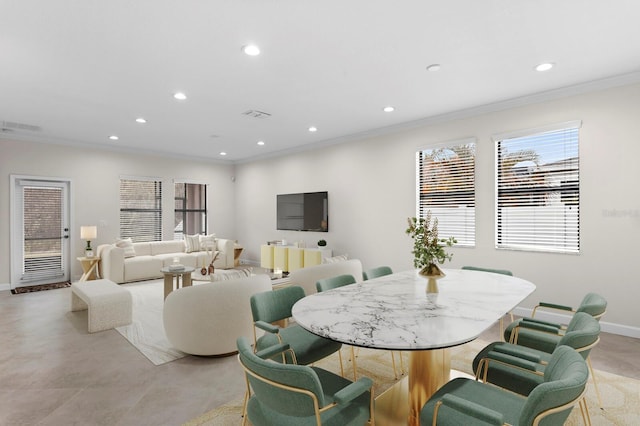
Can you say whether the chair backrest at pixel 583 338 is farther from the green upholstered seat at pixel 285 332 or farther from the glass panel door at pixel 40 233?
the glass panel door at pixel 40 233

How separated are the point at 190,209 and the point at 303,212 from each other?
3237 millimetres

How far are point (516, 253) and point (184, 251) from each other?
670 centimetres

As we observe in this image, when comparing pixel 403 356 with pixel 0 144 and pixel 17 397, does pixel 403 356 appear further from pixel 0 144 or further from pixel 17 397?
pixel 0 144

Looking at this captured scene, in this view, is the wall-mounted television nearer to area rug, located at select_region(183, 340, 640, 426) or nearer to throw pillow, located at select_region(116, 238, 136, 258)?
throw pillow, located at select_region(116, 238, 136, 258)

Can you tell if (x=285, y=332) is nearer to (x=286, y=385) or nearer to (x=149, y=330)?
(x=286, y=385)

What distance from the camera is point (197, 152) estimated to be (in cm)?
802

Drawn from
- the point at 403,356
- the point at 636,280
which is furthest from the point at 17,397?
the point at 636,280

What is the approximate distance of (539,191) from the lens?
4.30m

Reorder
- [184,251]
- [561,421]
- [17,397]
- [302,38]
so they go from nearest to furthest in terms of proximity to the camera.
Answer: [561,421]
[17,397]
[302,38]
[184,251]

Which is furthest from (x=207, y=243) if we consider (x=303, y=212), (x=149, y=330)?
(x=149, y=330)

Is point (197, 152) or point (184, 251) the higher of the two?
point (197, 152)

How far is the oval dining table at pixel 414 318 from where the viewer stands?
5.13 ft

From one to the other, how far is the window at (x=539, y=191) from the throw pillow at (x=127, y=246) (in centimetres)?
667

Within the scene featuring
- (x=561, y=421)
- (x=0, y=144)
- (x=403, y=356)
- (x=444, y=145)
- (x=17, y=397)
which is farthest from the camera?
(x=0, y=144)
